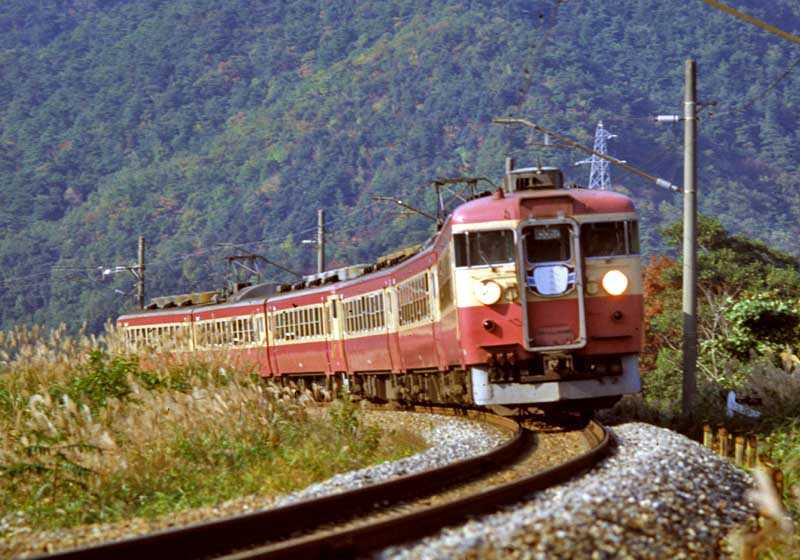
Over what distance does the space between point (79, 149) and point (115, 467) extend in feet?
607

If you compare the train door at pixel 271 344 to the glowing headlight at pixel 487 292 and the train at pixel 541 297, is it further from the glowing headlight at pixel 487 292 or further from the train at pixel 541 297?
the glowing headlight at pixel 487 292

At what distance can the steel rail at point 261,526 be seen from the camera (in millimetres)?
7980

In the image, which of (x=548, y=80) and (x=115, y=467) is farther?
(x=548, y=80)

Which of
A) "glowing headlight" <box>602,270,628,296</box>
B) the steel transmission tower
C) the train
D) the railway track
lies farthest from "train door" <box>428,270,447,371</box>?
the steel transmission tower

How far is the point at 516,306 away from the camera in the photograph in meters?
16.2

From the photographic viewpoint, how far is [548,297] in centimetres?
1631

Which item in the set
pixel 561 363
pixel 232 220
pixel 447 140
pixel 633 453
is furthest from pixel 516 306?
pixel 447 140

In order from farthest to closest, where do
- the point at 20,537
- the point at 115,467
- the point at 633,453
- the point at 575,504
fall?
the point at 633,453
the point at 115,467
the point at 20,537
the point at 575,504

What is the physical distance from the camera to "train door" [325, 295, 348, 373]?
2708cm

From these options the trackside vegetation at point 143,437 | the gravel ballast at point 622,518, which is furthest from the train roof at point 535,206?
the gravel ballast at point 622,518

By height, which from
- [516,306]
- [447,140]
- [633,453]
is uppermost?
[447,140]

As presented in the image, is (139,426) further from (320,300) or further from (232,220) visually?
(232,220)

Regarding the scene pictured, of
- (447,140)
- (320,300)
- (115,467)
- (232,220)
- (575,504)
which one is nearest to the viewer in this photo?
(575,504)

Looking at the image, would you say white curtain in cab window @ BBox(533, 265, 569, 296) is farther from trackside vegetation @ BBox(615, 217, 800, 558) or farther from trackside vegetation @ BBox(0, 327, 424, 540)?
trackside vegetation @ BBox(615, 217, 800, 558)
